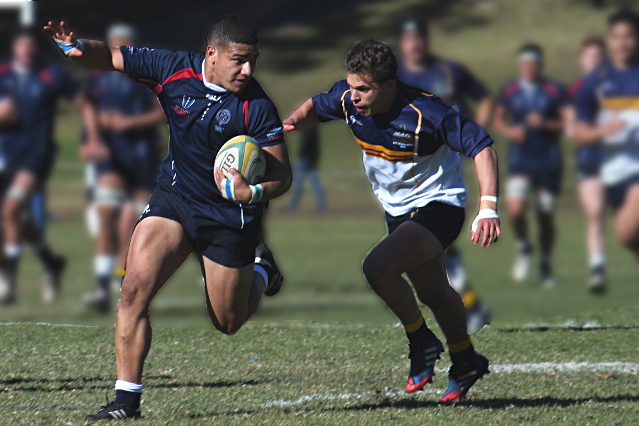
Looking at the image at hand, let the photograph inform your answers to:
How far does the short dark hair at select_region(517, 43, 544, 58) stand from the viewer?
8.17m

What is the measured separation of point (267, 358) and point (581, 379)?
1.95 meters

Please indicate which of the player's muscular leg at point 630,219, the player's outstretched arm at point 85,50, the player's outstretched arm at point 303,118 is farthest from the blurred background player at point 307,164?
the player's outstretched arm at point 85,50

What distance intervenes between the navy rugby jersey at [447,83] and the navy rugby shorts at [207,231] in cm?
320

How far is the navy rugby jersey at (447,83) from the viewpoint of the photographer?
7566mm

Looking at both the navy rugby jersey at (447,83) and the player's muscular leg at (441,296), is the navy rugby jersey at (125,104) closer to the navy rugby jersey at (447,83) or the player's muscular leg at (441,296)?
the navy rugby jersey at (447,83)

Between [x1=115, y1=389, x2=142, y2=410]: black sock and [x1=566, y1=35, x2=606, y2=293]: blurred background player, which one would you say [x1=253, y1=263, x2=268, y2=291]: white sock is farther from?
[x1=566, y1=35, x2=606, y2=293]: blurred background player

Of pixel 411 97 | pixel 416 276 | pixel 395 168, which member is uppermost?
pixel 411 97

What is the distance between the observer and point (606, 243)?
8500mm

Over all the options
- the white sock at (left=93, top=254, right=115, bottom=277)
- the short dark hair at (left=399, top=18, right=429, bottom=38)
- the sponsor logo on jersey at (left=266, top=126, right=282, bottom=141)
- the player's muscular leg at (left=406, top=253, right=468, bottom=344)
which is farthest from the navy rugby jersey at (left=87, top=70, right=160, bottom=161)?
the player's muscular leg at (left=406, top=253, right=468, bottom=344)

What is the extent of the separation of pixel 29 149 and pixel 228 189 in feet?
13.1

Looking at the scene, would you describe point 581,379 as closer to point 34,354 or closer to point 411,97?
point 411,97

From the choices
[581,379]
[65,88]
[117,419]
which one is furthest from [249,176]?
[65,88]

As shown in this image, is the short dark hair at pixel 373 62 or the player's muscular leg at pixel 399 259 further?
the player's muscular leg at pixel 399 259

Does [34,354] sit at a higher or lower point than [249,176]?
lower
